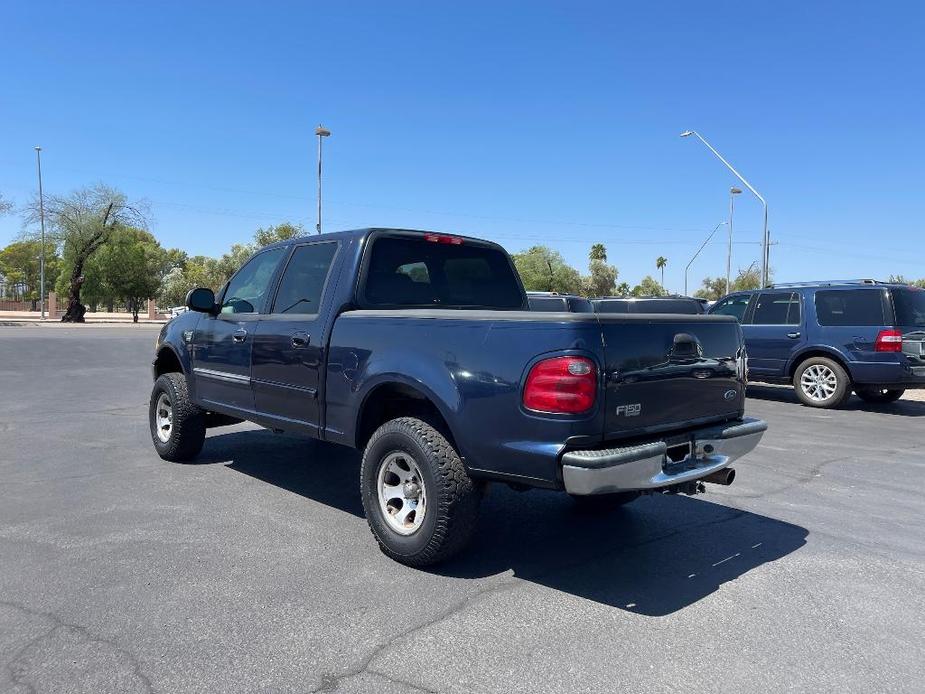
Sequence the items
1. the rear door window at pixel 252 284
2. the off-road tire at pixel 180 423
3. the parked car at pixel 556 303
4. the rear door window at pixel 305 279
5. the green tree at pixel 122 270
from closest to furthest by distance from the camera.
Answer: the rear door window at pixel 305 279
the rear door window at pixel 252 284
the off-road tire at pixel 180 423
the parked car at pixel 556 303
the green tree at pixel 122 270

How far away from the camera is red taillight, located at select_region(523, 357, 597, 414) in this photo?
3.42m

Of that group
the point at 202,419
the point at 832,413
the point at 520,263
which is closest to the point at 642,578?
the point at 202,419

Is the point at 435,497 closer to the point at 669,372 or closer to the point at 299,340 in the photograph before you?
the point at 669,372

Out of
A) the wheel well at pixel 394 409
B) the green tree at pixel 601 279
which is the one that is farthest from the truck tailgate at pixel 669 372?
the green tree at pixel 601 279

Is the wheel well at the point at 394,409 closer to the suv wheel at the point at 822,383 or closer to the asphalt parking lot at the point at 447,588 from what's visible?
the asphalt parking lot at the point at 447,588

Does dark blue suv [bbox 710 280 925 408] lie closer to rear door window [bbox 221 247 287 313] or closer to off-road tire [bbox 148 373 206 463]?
rear door window [bbox 221 247 287 313]

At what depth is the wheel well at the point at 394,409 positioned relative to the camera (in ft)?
13.6

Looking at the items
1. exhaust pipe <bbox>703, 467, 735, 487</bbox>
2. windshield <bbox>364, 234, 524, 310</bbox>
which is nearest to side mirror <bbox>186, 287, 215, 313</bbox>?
windshield <bbox>364, 234, 524, 310</bbox>

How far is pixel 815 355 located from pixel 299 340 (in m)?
9.27

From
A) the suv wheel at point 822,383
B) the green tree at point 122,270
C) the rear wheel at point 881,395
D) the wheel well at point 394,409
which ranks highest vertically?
the green tree at point 122,270

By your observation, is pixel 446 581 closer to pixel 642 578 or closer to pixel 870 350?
pixel 642 578

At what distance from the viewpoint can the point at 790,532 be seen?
193 inches

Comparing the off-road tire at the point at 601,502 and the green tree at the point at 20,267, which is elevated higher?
the green tree at the point at 20,267

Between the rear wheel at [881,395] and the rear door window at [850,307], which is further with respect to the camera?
the rear wheel at [881,395]
